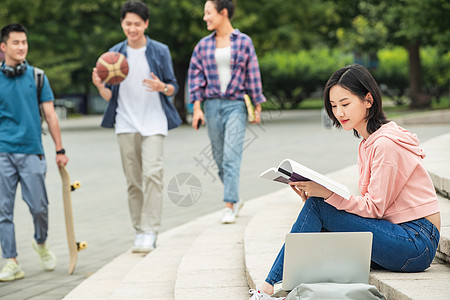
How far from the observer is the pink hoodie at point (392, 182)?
3.53 m

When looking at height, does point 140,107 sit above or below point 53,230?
above

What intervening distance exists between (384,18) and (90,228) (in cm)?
2393

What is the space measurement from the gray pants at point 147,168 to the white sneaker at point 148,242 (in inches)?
2.0

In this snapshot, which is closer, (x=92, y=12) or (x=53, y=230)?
(x=53, y=230)

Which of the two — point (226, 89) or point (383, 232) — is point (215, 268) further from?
point (226, 89)

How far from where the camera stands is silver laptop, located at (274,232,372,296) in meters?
3.46

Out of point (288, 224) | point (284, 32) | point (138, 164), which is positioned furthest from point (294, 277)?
point (284, 32)

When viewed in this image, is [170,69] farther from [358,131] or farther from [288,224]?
[358,131]

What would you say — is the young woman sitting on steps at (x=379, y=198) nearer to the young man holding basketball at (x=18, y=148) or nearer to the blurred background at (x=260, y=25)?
the young man holding basketball at (x=18, y=148)

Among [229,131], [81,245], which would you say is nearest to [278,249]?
[81,245]

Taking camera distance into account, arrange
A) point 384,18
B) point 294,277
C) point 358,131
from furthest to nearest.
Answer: point 384,18, point 358,131, point 294,277

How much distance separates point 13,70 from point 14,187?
93cm

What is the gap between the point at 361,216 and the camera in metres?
3.57

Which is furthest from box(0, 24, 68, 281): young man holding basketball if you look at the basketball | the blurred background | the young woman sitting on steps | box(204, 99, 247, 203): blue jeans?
the blurred background
